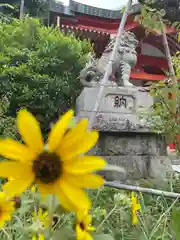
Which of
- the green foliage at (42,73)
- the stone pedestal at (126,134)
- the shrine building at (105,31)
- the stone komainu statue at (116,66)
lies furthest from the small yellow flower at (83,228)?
the shrine building at (105,31)

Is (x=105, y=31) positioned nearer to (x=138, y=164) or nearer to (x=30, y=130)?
(x=138, y=164)

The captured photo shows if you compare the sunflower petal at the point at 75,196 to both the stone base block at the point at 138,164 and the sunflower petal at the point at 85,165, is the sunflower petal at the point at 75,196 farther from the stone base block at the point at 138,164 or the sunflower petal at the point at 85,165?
the stone base block at the point at 138,164

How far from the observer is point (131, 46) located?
10.3 feet

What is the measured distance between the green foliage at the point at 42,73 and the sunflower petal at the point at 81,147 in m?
4.06

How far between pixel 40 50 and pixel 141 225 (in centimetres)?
450

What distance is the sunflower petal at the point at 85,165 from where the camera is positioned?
26 cm

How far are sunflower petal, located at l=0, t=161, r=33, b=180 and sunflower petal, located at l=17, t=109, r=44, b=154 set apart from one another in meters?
0.02

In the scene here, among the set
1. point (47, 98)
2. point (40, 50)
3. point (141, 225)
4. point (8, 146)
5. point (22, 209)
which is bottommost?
point (47, 98)

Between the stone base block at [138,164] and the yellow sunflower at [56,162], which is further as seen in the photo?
the stone base block at [138,164]

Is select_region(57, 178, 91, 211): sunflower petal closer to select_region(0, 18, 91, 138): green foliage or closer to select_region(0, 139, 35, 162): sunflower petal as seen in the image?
select_region(0, 139, 35, 162): sunflower petal

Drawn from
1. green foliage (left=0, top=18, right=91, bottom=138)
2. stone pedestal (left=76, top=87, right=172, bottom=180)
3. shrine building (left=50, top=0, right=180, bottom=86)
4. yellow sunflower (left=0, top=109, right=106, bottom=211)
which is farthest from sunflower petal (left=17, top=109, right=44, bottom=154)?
shrine building (left=50, top=0, right=180, bottom=86)

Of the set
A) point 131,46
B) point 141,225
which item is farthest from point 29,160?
point 131,46

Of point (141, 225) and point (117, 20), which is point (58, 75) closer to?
point (117, 20)

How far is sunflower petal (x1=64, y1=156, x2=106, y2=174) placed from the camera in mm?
256
